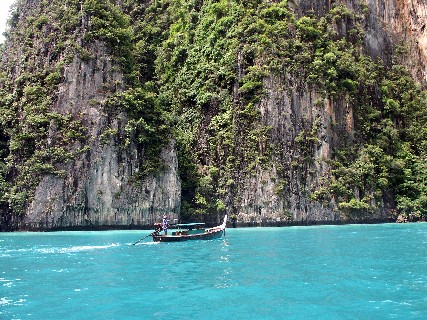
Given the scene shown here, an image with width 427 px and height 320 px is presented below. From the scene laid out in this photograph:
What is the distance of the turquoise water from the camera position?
13188 mm

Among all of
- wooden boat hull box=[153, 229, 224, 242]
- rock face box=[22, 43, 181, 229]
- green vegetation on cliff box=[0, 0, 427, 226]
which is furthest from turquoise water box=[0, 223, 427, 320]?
green vegetation on cliff box=[0, 0, 427, 226]

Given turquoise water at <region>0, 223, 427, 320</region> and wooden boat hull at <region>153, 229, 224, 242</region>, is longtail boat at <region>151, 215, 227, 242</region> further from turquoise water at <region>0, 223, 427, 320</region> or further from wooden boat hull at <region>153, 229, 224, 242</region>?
turquoise water at <region>0, 223, 427, 320</region>

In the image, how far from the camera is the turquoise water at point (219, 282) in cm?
1319

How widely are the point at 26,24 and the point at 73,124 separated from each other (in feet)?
54.0

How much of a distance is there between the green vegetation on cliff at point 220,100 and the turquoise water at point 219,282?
21781 millimetres

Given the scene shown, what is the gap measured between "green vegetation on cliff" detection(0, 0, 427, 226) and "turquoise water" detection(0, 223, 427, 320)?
21.8m

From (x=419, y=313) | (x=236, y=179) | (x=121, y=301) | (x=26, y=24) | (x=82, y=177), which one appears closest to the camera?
(x=419, y=313)

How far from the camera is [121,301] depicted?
1443 cm

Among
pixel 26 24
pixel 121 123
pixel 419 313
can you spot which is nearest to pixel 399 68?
pixel 121 123

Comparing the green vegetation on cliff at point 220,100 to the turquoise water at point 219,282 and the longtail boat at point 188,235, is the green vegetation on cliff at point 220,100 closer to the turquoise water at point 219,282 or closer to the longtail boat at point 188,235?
the longtail boat at point 188,235

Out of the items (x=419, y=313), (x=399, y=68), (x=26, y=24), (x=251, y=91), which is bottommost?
(x=419, y=313)

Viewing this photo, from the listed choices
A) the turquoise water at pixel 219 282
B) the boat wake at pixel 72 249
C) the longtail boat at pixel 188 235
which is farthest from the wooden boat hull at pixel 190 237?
the turquoise water at pixel 219 282

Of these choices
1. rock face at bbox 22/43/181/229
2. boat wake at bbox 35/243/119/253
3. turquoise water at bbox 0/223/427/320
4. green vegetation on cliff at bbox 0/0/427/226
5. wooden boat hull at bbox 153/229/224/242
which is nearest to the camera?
turquoise water at bbox 0/223/427/320

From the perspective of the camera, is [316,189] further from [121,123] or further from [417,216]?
[121,123]
